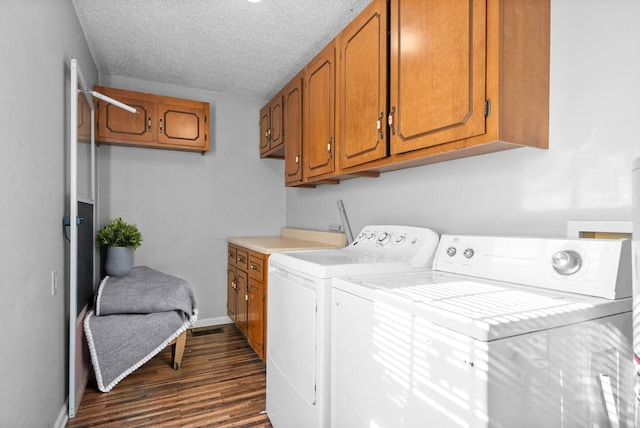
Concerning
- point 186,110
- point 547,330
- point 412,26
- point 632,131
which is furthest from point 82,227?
point 632,131

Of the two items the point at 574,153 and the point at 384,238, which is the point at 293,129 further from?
the point at 574,153

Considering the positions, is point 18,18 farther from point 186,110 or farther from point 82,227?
point 186,110

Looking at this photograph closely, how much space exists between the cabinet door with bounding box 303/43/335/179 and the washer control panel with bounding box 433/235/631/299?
1033 millimetres

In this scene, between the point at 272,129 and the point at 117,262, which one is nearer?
the point at 117,262

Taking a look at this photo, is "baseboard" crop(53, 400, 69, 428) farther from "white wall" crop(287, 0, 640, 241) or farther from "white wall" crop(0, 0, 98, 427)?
"white wall" crop(287, 0, 640, 241)

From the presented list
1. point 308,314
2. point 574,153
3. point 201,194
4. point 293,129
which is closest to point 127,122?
point 201,194

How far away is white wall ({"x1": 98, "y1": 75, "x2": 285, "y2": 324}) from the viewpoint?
3.21 m

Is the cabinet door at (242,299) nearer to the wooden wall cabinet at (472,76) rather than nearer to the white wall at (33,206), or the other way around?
the white wall at (33,206)

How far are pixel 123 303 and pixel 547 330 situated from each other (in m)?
2.31

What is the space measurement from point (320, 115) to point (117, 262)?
6.24 ft

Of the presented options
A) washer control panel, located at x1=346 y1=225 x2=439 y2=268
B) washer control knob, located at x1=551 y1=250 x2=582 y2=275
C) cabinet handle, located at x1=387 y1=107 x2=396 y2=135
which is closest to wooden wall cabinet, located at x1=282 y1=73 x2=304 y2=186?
washer control panel, located at x1=346 y1=225 x2=439 y2=268

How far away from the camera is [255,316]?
2.63m

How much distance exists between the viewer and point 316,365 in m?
1.38

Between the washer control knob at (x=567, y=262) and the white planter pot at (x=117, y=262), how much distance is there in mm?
2758
